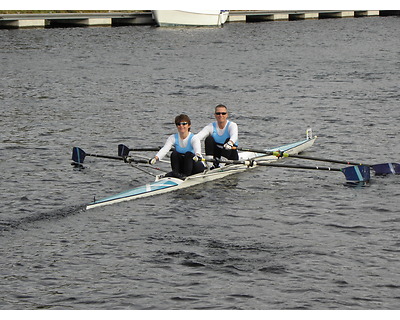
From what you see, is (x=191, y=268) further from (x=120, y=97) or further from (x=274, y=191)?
(x=120, y=97)

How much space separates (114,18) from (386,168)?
207 ft

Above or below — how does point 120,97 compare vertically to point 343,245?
above

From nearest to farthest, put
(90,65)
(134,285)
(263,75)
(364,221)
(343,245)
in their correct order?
(134,285), (343,245), (364,221), (263,75), (90,65)

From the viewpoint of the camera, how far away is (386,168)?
24.5 meters

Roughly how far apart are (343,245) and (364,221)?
2.11 m

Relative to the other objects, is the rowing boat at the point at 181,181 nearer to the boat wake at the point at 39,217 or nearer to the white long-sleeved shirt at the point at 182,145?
the boat wake at the point at 39,217

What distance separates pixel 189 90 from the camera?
45.5 m


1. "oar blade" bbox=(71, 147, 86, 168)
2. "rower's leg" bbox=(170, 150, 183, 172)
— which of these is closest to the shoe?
"rower's leg" bbox=(170, 150, 183, 172)

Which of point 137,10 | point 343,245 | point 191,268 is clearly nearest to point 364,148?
point 343,245

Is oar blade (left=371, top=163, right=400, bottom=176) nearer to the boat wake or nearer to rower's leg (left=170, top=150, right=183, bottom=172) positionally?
rower's leg (left=170, top=150, right=183, bottom=172)

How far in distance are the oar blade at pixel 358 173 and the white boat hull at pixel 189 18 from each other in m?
62.3

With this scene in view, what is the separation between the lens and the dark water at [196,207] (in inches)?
615

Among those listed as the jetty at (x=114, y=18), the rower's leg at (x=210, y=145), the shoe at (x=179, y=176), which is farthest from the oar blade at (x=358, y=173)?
the jetty at (x=114, y=18)

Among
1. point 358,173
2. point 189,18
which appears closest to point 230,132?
point 358,173
